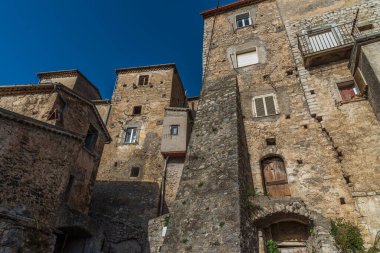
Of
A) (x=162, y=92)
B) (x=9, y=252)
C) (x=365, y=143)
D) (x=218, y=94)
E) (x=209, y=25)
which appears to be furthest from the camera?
(x=162, y=92)

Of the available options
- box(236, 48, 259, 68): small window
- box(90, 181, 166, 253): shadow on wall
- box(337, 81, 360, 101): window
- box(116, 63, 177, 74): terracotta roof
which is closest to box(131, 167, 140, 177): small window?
box(90, 181, 166, 253): shadow on wall

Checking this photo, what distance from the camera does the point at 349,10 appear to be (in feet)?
45.4

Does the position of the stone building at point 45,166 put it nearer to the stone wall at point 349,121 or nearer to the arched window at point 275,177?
the arched window at point 275,177

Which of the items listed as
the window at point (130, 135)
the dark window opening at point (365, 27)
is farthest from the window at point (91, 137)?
the dark window opening at point (365, 27)

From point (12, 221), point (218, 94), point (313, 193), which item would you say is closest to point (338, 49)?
point (218, 94)

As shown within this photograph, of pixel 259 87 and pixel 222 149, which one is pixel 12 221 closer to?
pixel 222 149

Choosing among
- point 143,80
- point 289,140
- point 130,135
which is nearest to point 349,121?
point 289,140

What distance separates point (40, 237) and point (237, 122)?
7940 millimetres

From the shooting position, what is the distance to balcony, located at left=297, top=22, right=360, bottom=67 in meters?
12.0

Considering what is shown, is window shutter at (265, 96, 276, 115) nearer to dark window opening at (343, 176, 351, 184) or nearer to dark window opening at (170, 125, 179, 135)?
dark window opening at (343, 176, 351, 184)

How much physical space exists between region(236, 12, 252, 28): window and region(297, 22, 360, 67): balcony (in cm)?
412

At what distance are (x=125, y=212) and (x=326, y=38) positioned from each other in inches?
535

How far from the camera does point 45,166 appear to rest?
9.81 m

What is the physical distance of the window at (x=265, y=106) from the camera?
1210 cm
